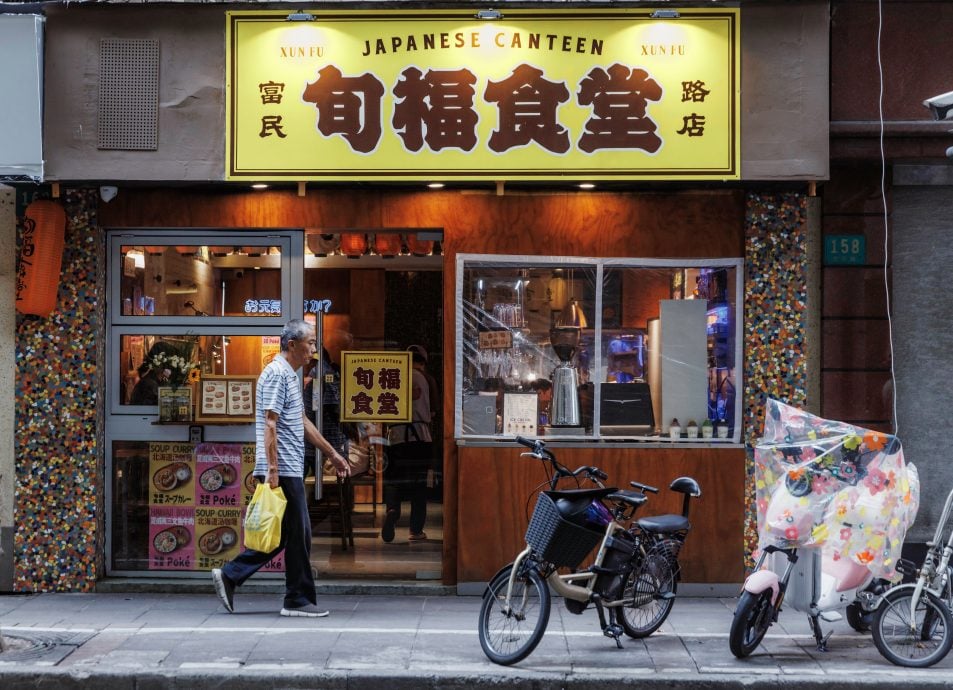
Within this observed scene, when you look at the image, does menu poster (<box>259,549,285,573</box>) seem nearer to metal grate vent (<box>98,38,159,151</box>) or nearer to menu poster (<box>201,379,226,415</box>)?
menu poster (<box>201,379,226,415</box>)

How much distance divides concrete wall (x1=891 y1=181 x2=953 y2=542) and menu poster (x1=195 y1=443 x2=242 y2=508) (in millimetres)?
5722

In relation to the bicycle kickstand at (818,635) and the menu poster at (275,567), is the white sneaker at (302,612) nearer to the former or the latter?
the menu poster at (275,567)

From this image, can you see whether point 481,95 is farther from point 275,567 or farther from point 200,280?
point 275,567

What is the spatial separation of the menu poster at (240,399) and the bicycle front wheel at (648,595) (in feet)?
12.1

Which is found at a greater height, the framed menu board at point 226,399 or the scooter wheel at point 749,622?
the framed menu board at point 226,399

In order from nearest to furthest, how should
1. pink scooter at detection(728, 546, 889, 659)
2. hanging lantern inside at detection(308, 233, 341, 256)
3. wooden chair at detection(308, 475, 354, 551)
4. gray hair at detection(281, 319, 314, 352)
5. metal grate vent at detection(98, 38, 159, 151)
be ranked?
pink scooter at detection(728, 546, 889, 659) → gray hair at detection(281, 319, 314, 352) → metal grate vent at detection(98, 38, 159, 151) → hanging lantern inside at detection(308, 233, 341, 256) → wooden chair at detection(308, 475, 354, 551)

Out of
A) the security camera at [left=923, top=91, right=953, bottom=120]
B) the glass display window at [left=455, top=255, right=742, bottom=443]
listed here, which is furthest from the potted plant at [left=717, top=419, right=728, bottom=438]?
the security camera at [left=923, top=91, right=953, bottom=120]

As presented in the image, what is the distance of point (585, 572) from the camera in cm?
717

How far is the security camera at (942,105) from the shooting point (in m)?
7.56

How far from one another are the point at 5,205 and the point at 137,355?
65.5 inches

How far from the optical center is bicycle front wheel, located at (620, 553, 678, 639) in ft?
23.8

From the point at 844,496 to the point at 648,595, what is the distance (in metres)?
1.50

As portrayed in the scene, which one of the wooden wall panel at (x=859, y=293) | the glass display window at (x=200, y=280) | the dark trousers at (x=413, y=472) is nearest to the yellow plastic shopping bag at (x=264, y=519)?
the glass display window at (x=200, y=280)

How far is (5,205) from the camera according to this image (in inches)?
350
